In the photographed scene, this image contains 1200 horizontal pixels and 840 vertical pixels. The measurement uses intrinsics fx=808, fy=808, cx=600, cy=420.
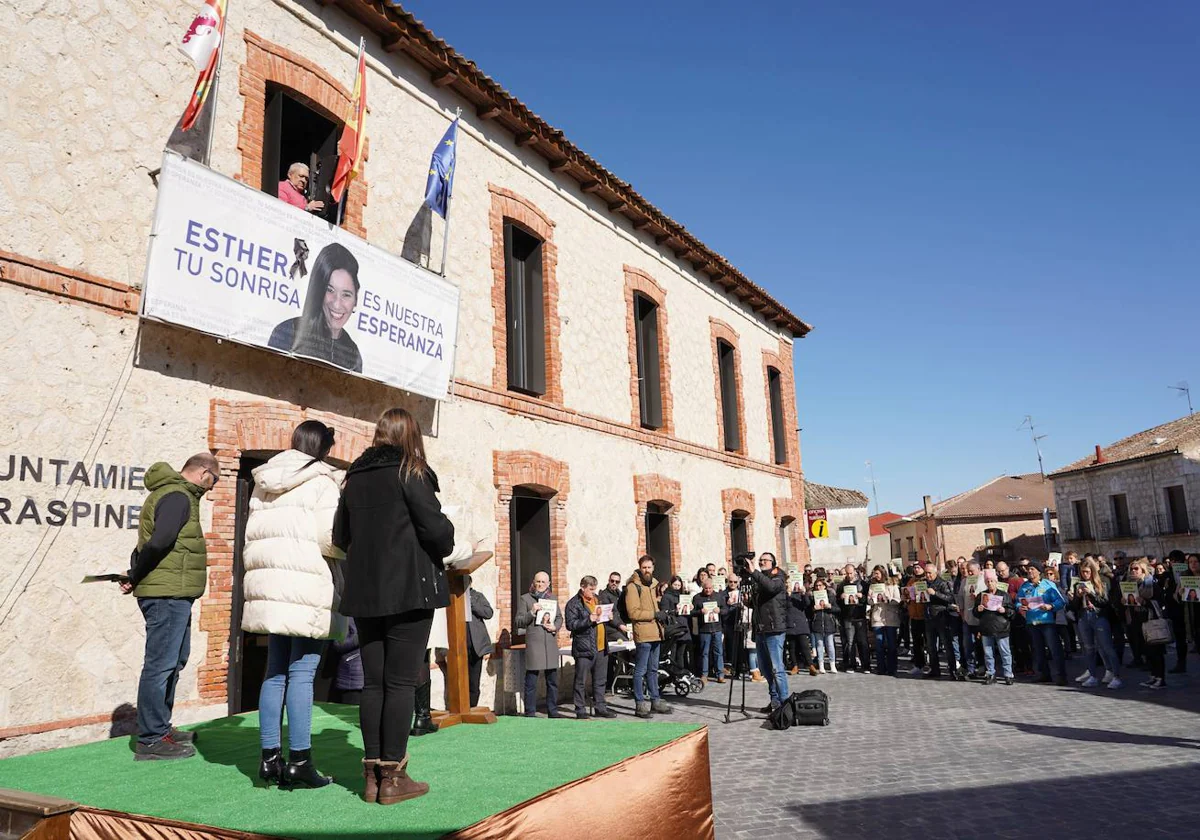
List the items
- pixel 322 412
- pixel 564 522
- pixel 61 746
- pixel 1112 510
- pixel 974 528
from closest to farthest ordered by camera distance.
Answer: pixel 61 746 < pixel 322 412 < pixel 564 522 < pixel 1112 510 < pixel 974 528

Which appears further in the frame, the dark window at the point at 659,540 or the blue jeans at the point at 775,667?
the dark window at the point at 659,540

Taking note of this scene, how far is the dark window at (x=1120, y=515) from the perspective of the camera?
37.5m

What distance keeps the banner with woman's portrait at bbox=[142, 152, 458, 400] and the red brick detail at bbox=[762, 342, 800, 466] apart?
1192 centimetres

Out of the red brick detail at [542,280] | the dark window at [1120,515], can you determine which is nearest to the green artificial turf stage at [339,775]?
the red brick detail at [542,280]

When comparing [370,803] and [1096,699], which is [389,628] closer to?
[370,803]

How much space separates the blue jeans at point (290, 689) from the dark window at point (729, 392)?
1463 centimetres

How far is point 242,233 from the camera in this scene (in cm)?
723

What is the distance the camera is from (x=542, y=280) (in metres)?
12.5

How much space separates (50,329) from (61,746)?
10.0 feet

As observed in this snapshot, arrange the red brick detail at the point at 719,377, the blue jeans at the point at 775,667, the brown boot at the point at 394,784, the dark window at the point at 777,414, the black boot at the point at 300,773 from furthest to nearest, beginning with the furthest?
1. the dark window at the point at 777,414
2. the red brick detail at the point at 719,377
3. the blue jeans at the point at 775,667
4. the black boot at the point at 300,773
5. the brown boot at the point at 394,784

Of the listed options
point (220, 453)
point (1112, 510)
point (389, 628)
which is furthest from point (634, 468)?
point (1112, 510)

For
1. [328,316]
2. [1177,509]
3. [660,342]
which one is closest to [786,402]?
[660,342]

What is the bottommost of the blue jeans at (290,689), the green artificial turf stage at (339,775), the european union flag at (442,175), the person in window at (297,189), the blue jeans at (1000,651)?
the blue jeans at (1000,651)

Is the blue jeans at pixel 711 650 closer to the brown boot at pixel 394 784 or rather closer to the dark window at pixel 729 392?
the dark window at pixel 729 392
